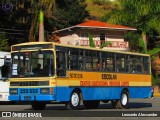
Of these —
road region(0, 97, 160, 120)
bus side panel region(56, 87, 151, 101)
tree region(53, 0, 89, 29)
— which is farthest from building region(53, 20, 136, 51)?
road region(0, 97, 160, 120)

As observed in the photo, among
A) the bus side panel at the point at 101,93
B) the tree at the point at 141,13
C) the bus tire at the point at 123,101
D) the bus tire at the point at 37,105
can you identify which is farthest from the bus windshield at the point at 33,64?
the tree at the point at 141,13

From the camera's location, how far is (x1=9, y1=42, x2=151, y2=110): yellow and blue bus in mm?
21609

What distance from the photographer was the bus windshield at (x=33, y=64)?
70.8 feet

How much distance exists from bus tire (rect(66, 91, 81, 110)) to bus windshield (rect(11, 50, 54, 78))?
1.77m

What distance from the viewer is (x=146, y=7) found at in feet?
159

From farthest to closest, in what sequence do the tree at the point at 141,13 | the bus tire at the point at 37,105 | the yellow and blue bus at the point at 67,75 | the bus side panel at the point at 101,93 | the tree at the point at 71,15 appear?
the tree at the point at 71,15, the tree at the point at 141,13, the bus tire at the point at 37,105, the bus side panel at the point at 101,93, the yellow and blue bus at the point at 67,75

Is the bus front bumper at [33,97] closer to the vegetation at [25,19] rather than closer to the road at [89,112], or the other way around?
the road at [89,112]

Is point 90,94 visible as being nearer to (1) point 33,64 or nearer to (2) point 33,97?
(2) point 33,97

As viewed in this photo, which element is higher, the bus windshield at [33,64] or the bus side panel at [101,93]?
the bus windshield at [33,64]

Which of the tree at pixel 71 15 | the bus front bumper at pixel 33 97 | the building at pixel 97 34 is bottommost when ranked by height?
the bus front bumper at pixel 33 97

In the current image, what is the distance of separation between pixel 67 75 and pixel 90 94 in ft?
6.96

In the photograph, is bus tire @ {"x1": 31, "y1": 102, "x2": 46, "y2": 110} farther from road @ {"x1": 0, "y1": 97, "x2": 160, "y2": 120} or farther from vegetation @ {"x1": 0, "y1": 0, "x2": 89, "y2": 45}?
vegetation @ {"x1": 0, "y1": 0, "x2": 89, "y2": 45}

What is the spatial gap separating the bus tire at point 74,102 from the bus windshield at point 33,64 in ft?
5.81

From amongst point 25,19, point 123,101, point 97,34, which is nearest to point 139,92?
point 123,101
